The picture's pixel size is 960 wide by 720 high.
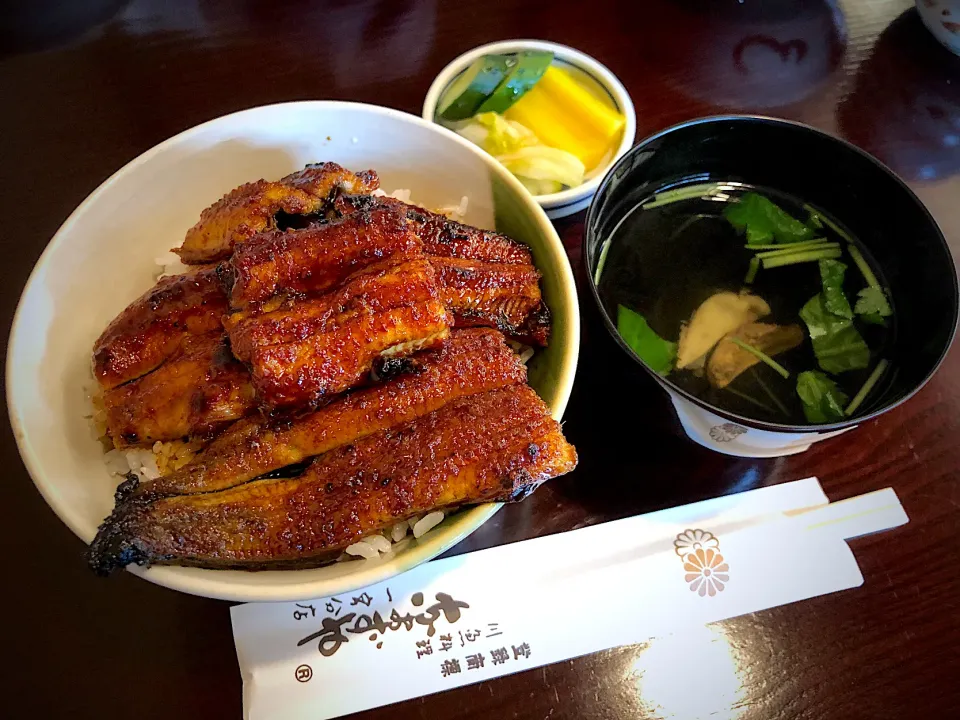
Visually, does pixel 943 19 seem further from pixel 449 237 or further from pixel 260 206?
pixel 260 206

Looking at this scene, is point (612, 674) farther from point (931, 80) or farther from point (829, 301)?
point (931, 80)

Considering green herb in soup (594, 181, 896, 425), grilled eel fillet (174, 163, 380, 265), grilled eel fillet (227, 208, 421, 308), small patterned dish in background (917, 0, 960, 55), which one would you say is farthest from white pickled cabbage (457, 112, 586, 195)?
small patterned dish in background (917, 0, 960, 55)

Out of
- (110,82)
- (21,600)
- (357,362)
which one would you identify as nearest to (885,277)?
(357,362)

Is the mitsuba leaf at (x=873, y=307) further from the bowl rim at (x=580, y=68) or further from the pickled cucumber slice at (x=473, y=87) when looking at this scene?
the pickled cucumber slice at (x=473, y=87)

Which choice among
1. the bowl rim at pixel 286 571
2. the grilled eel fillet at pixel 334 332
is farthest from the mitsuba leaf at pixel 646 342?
the grilled eel fillet at pixel 334 332

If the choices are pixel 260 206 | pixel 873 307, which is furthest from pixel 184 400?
pixel 873 307

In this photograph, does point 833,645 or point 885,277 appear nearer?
point 833,645
